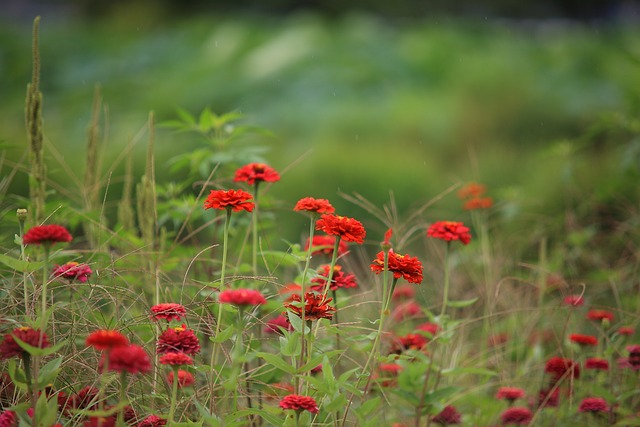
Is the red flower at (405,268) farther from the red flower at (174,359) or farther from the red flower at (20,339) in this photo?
the red flower at (20,339)

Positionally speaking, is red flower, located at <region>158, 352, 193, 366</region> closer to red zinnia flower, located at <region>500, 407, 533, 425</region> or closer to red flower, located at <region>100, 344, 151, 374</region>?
red flower, located at <region>100, 344, 151, 374</region>

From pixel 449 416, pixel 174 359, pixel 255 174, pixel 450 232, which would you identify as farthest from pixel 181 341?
pixel 449 416

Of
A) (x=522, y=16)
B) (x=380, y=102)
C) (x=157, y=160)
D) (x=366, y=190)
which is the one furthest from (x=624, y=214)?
(x=522, y=16)

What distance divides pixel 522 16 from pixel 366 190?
9.66 metres

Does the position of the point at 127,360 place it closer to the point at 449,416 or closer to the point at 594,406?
the point at 449,416

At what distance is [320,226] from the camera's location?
3.86ft

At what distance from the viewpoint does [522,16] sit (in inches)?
515

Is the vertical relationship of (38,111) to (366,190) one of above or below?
above

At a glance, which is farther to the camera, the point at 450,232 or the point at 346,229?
the point at 450,232

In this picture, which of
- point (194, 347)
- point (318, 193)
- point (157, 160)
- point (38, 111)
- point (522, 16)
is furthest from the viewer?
point (522, 16)

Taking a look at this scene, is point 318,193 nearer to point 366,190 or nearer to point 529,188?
point 366,190

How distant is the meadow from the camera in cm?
118

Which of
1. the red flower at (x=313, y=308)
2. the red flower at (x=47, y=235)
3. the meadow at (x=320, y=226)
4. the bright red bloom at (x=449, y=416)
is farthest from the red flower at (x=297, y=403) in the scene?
the bright red bloom at (x=449, y=416)

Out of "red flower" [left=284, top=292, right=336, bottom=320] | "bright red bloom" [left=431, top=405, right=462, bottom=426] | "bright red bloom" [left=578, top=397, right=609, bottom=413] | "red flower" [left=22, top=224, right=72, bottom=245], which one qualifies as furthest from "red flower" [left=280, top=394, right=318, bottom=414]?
"bright red bloom" [left=578, top=397, right=609, bottom=413]
